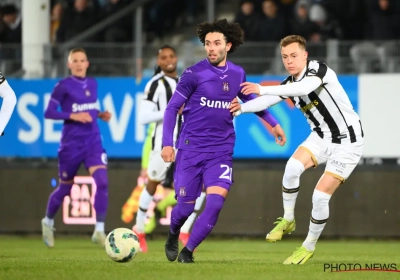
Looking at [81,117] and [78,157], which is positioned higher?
[81,117]

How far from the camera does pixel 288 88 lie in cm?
973

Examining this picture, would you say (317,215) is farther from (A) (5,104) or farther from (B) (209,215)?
(A) (5,104)

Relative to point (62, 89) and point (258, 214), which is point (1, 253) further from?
point (258, 214)

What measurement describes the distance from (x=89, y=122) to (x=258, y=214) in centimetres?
346

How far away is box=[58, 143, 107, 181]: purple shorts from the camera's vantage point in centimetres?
Answer: 1334

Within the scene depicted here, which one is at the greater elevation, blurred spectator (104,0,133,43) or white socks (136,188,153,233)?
blurred spectator (104,0,133,43)

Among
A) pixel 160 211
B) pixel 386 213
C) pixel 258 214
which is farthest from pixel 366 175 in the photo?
pixel 160 211

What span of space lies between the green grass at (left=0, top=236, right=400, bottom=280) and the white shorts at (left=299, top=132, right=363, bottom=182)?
981mm

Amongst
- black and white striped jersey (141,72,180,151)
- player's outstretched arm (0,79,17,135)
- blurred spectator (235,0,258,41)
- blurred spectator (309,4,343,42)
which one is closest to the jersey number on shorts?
player's outstretched arm (0,79,17,135)

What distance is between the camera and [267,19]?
1716 cm

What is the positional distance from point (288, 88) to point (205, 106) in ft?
2.76

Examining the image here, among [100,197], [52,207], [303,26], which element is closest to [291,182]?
[100,197]

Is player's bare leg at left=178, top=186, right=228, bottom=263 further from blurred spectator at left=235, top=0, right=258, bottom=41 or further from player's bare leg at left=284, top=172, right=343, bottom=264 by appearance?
blurred spectator at left=235, top=0, right=258, bottom=41

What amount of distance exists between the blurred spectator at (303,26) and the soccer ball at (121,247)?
810 cm
